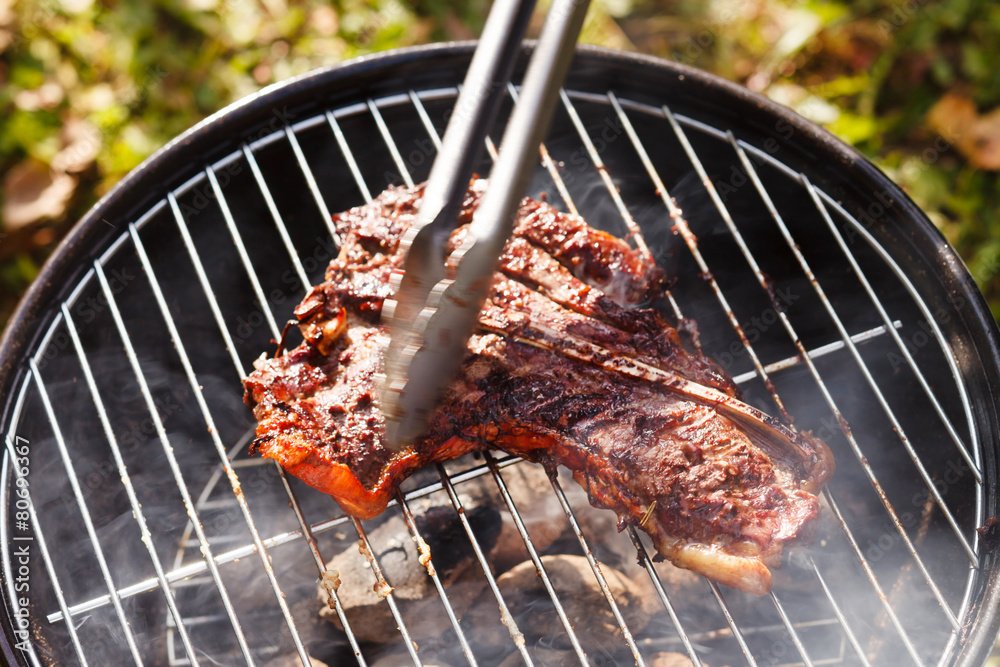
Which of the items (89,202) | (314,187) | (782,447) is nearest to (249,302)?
(314,187)

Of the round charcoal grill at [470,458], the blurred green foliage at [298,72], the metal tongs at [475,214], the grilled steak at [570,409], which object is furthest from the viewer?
the blurred green foliage at [298,72]

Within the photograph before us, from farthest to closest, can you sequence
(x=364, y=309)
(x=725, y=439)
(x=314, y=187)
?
(x=314, y=187)
(x=364, y=309)
(x=725, y=439)

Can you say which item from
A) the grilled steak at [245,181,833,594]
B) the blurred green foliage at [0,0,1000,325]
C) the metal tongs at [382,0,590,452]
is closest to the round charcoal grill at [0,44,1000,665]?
the grilled steak at [245,181,833,594]

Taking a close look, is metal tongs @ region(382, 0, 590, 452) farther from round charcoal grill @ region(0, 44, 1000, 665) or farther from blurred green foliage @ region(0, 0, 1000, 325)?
blurred green foliage @ region(0, 0, 1000, 325)

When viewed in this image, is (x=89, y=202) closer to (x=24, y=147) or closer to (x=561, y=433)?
(x=24, y=147)

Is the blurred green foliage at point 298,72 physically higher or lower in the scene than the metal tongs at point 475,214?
higher

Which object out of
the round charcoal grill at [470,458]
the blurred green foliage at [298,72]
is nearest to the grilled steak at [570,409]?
the round charcoal grill at [470,458]

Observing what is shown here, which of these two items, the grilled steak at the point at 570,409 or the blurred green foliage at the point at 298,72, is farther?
the blurred green foliage at the point at 298,72

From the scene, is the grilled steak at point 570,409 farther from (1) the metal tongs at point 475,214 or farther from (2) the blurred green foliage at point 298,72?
(2) the blurred green foliage at point 298,72
